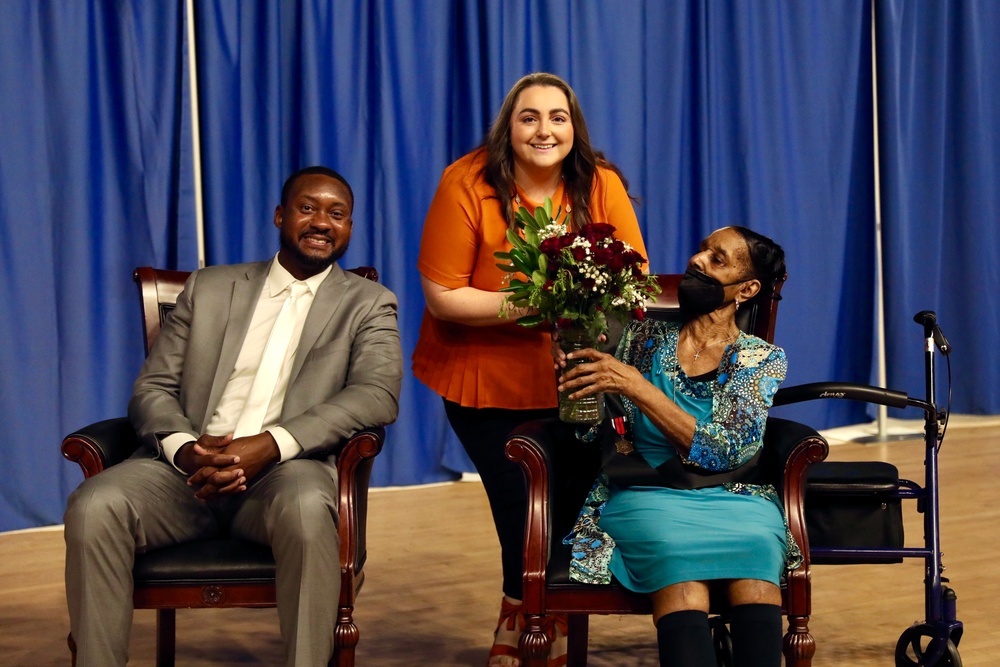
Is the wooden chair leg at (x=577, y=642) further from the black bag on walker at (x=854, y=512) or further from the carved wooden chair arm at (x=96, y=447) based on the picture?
the carved wooden chair arm at (x=96, y=447)

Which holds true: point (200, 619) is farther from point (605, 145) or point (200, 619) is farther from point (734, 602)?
point (605, 145)

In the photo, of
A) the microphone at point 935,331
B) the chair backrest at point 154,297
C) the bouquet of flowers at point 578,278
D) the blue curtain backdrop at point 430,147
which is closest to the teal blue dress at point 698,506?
the bouquet of flowers at point 578,278

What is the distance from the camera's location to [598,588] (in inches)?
97.5

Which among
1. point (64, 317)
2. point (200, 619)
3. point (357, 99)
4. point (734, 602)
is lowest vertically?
point (200, 619)

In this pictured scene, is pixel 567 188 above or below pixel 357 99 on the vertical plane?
below

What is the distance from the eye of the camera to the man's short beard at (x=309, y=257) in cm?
298

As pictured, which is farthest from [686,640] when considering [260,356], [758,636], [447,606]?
[447,606]

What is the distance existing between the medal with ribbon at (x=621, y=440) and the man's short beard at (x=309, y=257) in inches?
33.0

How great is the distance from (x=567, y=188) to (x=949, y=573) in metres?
1.97

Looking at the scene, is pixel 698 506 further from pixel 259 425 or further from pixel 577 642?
pixel 259 425

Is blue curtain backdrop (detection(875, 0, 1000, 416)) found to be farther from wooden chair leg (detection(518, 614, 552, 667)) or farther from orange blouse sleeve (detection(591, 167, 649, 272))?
wooden chair leg (detection(518, 614, 552, 667))

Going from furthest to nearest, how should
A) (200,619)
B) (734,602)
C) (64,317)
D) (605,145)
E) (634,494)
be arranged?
(605,145), (64,317), (200,619), (634,494), (734,602)

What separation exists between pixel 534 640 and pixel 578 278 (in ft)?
2.55

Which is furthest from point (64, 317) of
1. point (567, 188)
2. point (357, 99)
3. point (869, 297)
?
point (869, 297)
